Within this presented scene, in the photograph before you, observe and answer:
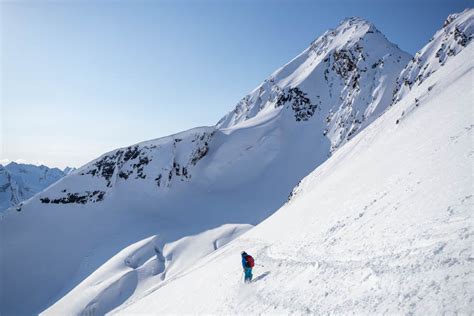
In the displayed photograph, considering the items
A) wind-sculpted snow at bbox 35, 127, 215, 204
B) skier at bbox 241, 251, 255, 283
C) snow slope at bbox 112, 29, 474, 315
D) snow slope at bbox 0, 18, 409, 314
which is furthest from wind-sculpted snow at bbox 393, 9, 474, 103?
skier at bbox 241, 251, 255, 283

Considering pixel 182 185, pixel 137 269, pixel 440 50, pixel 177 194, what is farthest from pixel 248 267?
pixel 440 50

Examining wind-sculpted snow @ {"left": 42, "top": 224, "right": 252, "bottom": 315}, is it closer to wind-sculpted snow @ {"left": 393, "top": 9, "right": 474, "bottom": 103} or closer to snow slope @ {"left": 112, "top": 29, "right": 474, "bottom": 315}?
snow slope @ {"left": 112, "top": 29, "right": 474, "bottom": 315}

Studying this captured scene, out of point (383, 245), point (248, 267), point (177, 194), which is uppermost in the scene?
point (177, 194)

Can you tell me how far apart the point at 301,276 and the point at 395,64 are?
271ft

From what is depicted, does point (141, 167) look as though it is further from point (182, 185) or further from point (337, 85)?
point (337, 85)

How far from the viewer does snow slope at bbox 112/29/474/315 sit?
8.64 m

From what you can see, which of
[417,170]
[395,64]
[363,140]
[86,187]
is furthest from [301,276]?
[395,64]

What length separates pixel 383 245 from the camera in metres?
11.4

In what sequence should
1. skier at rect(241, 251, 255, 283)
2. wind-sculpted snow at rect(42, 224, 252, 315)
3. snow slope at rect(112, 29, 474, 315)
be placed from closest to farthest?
snow slope at rect(112, 29, 474, 315), skier at rect(241, 251, 255, 283), wind-sculpted snow at rect(42, 224, 252, 315)

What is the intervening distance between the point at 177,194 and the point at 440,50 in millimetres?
63316

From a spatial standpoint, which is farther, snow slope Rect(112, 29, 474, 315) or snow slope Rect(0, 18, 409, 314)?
snow slope Rect(0, 18, 409, 314)

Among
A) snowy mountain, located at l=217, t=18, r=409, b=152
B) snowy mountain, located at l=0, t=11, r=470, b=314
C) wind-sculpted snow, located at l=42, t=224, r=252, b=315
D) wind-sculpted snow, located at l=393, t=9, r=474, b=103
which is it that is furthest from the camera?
snowy mountain, located at l=217, t=18, r=409, b=152

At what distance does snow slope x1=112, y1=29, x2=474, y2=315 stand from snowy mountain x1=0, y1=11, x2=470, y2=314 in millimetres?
21463

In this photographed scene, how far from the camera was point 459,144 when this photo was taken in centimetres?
1531
